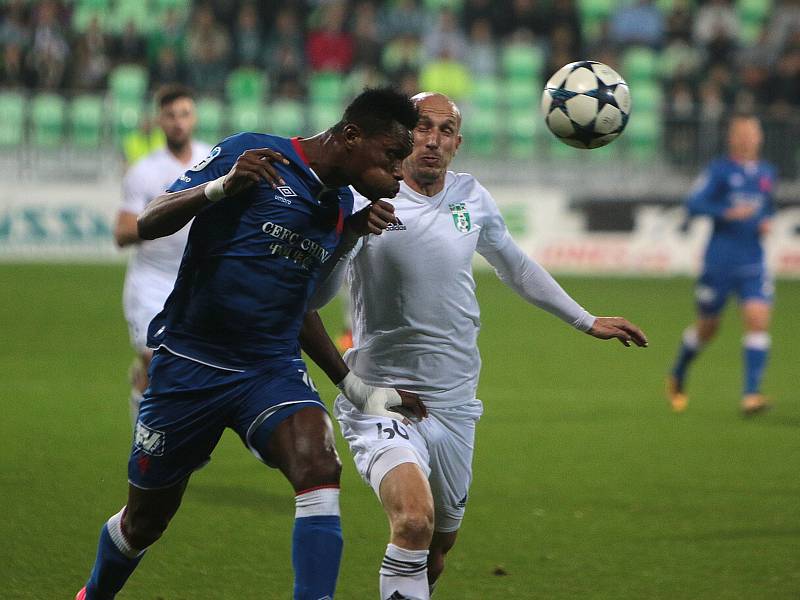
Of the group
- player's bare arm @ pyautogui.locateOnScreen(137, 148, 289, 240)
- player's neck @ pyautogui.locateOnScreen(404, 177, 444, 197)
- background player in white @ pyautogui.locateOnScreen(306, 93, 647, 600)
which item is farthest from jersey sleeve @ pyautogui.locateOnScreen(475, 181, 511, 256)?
player's bare arm @ pyautogui.locateOnScreen(137, 148, 289, 240)

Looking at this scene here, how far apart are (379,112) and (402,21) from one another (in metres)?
18.5

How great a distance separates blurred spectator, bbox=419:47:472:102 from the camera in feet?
69.9

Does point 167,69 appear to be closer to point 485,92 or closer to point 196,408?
point 485,92

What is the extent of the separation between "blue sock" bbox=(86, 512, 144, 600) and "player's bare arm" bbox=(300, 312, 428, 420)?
892 millimetres

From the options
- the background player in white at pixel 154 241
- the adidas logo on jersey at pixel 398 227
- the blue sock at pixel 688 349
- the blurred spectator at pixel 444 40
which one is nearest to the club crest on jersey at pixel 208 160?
the adidas logo on jersey at pixel 398 227

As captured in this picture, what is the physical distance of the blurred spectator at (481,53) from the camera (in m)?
22.2

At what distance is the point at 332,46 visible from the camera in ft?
71.7

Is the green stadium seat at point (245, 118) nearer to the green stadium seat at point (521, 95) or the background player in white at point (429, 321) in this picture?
the green stadium seat at point (521, 95)

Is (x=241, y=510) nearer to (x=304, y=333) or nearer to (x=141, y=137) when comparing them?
(x=304, y=333)

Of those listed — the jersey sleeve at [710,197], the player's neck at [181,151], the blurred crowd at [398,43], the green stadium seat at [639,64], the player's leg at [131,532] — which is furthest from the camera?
the green stadium seat at [639,64]

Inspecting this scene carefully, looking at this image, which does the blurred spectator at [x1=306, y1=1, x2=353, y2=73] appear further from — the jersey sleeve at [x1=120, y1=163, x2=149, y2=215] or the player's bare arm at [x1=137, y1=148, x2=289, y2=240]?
the player's bare arm at [x1=137, y1=148, x2=289, y2=240]

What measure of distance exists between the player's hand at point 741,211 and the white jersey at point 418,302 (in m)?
6.14

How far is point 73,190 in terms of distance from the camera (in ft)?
64.4

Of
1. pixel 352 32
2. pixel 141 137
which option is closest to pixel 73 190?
pixel 141 137
